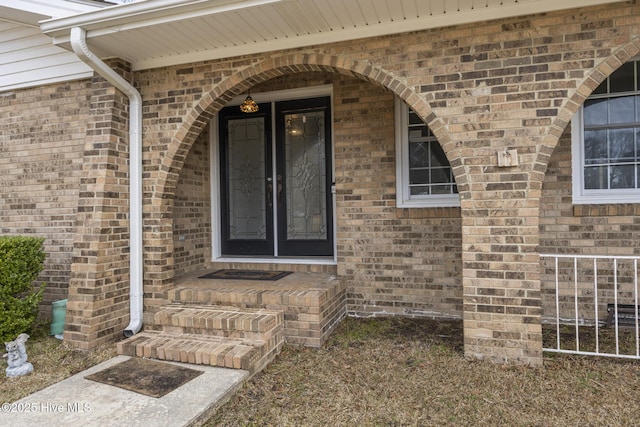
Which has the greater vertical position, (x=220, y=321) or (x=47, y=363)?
(x=220, y=321)

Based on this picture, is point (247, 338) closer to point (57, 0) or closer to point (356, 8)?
point (356, 8)

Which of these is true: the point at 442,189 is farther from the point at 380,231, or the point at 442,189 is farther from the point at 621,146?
the point at 621,146

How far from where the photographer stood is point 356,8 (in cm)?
333

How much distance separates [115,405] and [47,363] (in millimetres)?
1391

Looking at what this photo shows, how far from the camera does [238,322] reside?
3740 millimetres

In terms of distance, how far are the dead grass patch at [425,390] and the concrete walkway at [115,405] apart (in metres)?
0.14

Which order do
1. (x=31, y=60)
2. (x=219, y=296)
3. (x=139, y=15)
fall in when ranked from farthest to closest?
(x=31, y=60), (x=219, y=296), (x=139, y=15)

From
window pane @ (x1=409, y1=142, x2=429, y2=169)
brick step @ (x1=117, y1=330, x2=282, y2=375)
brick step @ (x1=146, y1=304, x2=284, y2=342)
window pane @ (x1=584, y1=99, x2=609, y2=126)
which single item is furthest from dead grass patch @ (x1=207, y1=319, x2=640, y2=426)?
window pane @ (x1=584, y1=99, x2=609, y2=126)

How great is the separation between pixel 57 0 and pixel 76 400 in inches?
149

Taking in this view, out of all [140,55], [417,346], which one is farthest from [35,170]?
[417,346]

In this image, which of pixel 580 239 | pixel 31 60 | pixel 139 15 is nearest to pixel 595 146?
pixel 580 239

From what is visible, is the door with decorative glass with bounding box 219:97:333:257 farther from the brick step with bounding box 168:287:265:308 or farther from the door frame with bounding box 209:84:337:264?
the brick step with bounding box 168:287:265:308

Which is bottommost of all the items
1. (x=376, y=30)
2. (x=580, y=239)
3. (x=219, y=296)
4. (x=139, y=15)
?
(x=219, y=296)

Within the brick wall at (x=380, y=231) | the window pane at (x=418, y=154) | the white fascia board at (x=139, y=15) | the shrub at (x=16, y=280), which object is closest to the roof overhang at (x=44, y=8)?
the white fascia board at (x=139, y=15)
